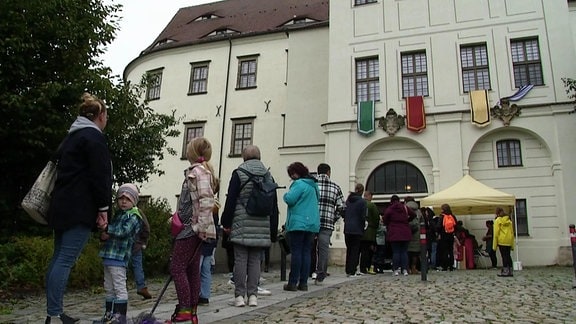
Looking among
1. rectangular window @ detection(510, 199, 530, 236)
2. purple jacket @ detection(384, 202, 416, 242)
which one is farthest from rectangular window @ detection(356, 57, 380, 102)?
purple jacket @ detection(384, 202, 416, 242)

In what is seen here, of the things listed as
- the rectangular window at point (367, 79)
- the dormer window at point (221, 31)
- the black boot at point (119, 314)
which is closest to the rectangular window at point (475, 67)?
the rectangular window at point (367, 79)

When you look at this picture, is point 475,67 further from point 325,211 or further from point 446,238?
point 325,211

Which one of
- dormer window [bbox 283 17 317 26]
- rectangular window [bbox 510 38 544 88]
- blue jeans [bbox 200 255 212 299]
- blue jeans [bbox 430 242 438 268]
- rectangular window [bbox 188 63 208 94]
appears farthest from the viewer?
rectangular window [bbox 188 63 208 94]

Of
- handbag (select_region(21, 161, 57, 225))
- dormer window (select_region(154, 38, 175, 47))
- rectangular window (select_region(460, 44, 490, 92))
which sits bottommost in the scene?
handbag (select_region(21, 161, 57, 225))

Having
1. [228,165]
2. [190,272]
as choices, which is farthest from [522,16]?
[190,272]

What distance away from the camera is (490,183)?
1741cm

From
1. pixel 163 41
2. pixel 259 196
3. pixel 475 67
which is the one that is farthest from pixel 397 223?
pixel 163 41

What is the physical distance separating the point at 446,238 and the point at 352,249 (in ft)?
17.1

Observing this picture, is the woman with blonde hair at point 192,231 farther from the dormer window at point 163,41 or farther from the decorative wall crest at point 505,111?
the dormer window at point 163,41

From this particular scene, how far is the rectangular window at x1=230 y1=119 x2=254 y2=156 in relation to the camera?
2512 centimetres

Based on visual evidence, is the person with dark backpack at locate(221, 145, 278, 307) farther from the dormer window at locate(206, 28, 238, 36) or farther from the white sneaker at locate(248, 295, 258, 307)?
the dormer window at locate(206, 28, 238, 36)

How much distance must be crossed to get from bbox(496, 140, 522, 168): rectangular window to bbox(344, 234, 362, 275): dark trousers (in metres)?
9.78

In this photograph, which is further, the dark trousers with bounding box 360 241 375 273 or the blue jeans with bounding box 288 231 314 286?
the dark trousers with bounding box 360 241 375 273

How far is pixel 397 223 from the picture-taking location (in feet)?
37.3
